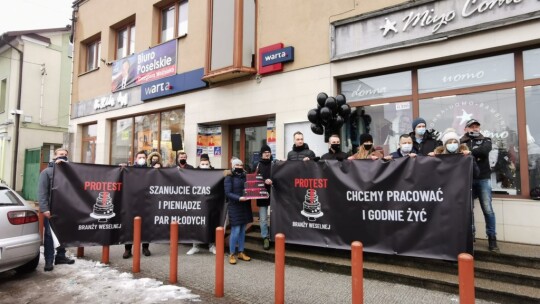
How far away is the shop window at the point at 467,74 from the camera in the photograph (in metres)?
6.10

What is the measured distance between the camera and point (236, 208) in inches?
244

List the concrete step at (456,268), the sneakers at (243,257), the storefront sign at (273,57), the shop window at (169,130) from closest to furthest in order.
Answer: the concrete step at (456,268)
the sneakers at (243,257)
the storefront sign at (273,57)
the shop window at (169,130)

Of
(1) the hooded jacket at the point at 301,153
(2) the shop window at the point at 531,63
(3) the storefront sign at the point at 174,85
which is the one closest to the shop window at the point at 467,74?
(2) the shop window at the point at 531,63

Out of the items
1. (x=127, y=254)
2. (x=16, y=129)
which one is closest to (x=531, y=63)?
(x=127, y=254)

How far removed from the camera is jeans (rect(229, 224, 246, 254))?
245 inches

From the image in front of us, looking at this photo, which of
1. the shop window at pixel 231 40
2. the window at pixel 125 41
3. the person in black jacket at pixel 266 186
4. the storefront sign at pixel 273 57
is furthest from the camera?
the window at pixel 125 41

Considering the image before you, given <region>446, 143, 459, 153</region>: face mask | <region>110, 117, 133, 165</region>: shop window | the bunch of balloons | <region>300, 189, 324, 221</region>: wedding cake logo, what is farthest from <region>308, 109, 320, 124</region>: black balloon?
<region>110, 117, 133, 165</region>: shop window

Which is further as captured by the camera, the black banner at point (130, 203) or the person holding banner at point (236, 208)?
the person holding banner at point (236, 208)

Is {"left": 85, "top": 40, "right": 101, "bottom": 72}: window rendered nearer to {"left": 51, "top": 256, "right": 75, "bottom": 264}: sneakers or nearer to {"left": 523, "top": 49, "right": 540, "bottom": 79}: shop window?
{"left": 51, "top": 256, "right": 75, "bottom": 264}: sneakers

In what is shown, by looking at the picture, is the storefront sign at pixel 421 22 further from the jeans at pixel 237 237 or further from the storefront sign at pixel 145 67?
the storefront sign at pixel 145 67

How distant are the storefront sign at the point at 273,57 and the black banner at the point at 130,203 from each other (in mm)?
3211

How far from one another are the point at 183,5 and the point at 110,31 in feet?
13.1

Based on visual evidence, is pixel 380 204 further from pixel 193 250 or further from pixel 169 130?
pixel 169 130

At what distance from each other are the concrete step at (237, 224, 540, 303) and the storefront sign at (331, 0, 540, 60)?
358 centimetres
